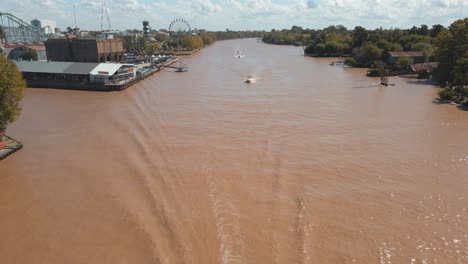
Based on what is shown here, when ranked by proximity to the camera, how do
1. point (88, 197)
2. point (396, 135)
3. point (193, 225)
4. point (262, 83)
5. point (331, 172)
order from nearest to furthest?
point (193, 225) < point (88, 197) < point (331, 172) < point (396, 135) < point (262, 83)

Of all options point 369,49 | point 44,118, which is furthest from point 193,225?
point 369,49

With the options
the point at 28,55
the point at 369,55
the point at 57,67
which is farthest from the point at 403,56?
the point at 28,55

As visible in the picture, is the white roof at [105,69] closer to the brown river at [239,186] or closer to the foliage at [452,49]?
the brown river at [239,186]

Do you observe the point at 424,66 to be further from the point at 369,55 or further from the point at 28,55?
the point at 28,55

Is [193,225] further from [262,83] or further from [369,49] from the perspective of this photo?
[369,49]

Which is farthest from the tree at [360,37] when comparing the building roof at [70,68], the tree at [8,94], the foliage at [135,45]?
the tree at [8,94]

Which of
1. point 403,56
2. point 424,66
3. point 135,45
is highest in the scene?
point 135,45

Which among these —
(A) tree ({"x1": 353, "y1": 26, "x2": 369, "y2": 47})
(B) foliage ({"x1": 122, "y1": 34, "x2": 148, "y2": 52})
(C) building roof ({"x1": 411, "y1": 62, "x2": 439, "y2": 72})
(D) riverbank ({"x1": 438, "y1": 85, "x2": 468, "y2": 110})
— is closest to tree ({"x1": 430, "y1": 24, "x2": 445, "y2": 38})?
(A) tree ({"x1": 353, "y1": 26, "x2": 369, "y2": 47})
